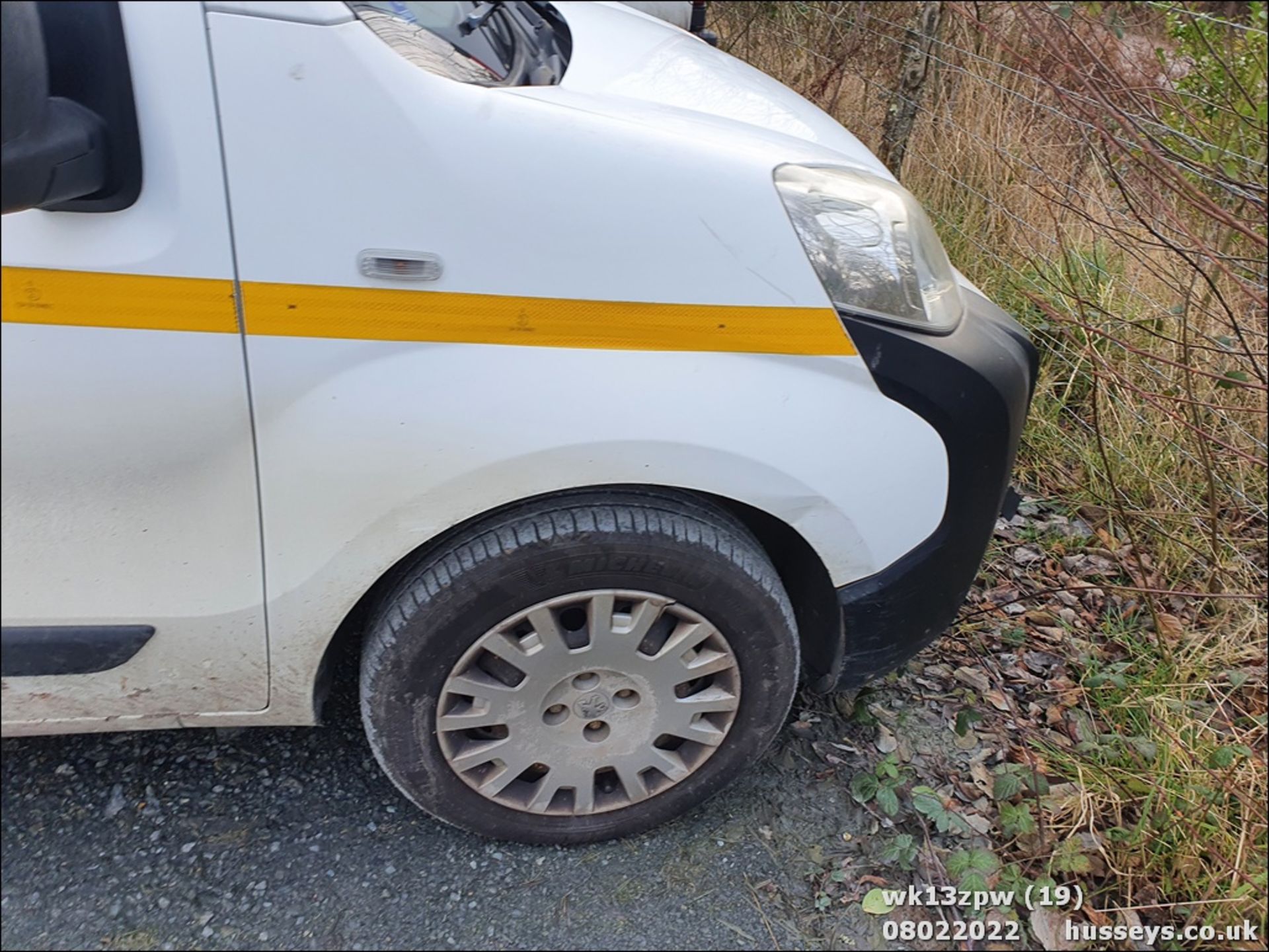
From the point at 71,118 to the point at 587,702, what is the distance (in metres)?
1.32

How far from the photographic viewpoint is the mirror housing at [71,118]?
124 centimetres

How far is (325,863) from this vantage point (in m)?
1.92

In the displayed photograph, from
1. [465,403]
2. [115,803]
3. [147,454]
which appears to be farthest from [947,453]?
[115,803]

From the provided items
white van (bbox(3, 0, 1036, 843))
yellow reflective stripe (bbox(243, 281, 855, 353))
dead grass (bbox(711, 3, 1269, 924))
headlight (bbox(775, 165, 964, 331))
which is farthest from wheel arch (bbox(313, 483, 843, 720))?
dead grass (bbox(711, 3, 1269, 924))

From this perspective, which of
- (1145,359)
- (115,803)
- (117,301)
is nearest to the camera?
(117,301)

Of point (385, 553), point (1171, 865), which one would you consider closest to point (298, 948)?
point (385, 553)

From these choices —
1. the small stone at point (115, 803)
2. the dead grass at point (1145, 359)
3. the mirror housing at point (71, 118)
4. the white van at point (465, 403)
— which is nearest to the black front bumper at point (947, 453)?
the white van at point (465, 403)

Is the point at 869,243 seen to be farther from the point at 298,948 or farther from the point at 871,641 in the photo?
the point at 298,948

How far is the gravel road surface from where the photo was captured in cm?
180

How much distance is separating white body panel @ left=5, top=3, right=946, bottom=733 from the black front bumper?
52 mm

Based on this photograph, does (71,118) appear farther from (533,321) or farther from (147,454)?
(533,321)

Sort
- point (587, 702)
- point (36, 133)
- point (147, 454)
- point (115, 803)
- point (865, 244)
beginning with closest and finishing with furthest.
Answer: point (36, 133) → point (147, 454) → point (865, 244) → point (587, 702) → point (115, 803)

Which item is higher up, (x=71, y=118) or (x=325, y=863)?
(x=71, y=118)

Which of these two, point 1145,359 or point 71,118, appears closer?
point 71,118
